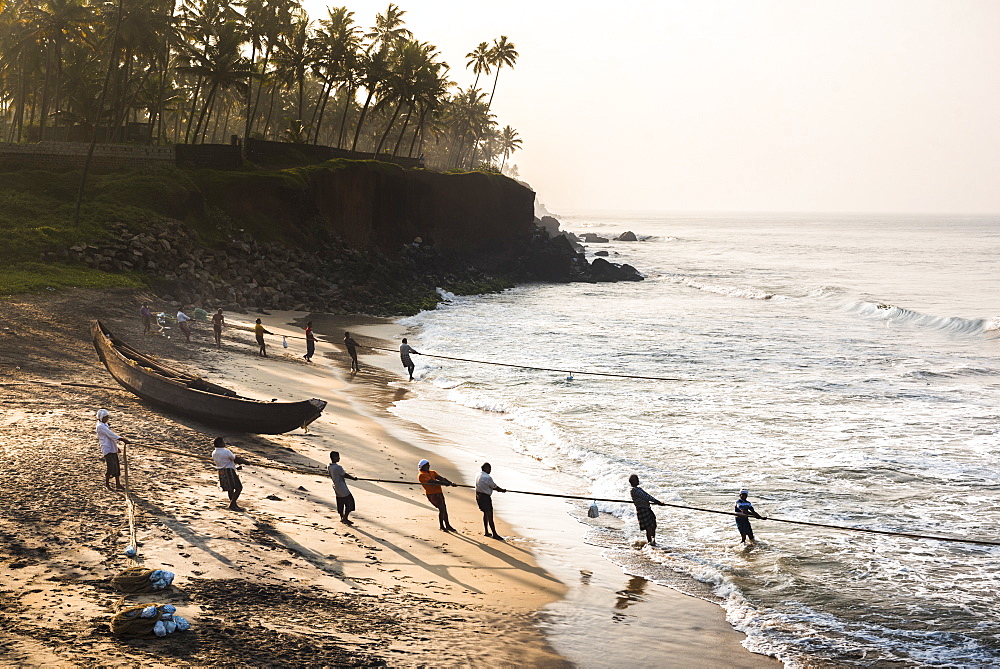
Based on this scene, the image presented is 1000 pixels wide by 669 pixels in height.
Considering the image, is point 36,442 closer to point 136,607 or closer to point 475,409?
point 136,607

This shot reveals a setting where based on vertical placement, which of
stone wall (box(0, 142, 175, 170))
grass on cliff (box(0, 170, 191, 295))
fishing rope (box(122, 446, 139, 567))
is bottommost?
fishing rope (box(122, 446, 139, 567))

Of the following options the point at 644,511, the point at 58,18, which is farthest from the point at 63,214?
the point at 644,511

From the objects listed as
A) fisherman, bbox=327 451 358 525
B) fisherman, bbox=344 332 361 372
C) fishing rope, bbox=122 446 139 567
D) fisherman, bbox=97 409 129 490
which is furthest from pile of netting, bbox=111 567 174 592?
fisherman, bbox=344 332 361 372

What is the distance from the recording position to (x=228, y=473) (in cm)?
1238

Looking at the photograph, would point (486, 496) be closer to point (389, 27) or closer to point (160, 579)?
point (160, 579)

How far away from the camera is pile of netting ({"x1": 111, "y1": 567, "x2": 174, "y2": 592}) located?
29.9ft

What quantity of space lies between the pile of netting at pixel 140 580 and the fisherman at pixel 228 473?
Answer: 2.95 metres

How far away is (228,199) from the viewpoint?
43.0 m

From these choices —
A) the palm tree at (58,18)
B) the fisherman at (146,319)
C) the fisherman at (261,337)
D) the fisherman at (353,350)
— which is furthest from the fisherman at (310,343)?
the palm tree at (58,18)

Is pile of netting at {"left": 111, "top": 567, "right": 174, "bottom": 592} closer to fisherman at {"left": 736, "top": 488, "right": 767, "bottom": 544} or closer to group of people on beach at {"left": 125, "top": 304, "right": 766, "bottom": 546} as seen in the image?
group of people on beach at {"left": 125, "top": 304, "right": 766, "bottom": 546}

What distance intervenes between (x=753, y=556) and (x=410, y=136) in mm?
89780

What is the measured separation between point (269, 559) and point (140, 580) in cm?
197

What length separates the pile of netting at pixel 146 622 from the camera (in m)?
8.20

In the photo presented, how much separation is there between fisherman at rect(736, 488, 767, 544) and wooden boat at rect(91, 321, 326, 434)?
831cm
